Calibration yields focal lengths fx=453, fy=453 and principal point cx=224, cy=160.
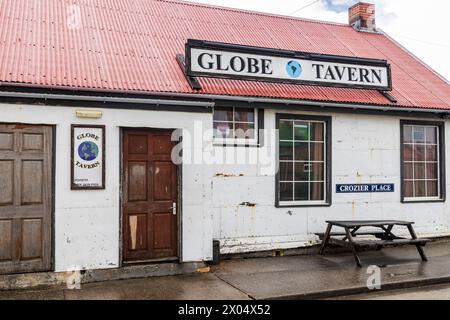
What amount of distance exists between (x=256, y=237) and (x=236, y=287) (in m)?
2.26

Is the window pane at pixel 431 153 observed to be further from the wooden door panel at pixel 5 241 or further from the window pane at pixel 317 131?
the wooden door panel at pixel 5 241

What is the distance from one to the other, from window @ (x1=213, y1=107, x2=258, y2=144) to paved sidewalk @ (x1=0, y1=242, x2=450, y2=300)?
95.9 inches

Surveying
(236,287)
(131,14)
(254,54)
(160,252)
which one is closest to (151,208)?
(160,252)

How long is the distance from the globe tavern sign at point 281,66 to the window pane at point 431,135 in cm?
165

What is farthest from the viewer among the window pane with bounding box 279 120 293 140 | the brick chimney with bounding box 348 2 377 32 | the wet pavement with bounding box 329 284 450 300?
the brick chimney with bounding box 348 2 377 32

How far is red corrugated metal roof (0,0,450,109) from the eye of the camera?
785cm

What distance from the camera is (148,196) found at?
25.6ft

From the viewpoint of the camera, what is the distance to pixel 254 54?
912 cm

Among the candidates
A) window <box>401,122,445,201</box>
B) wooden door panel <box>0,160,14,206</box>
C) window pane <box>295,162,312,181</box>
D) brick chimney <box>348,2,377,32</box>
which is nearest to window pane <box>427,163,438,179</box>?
window <box>401,122,445,201</box>

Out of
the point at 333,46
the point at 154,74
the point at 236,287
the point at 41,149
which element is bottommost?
the point at 236,287

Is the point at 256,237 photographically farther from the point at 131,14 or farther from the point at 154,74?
the point at 131,14

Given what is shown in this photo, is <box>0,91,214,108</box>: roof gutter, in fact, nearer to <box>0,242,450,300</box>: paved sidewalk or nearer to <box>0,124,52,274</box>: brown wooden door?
<box>0,124,52,274</box>: brown wooden door

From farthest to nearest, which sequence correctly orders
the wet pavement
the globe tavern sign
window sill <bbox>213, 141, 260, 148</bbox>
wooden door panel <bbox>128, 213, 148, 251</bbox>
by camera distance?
window sill <bbox>213, 141, 260, 148</bbox>, the globe tavern sign, wooden door panel <bbox>128, 213, 148, 251</bbox>, the wet pavement

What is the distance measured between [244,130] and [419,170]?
468 cm
